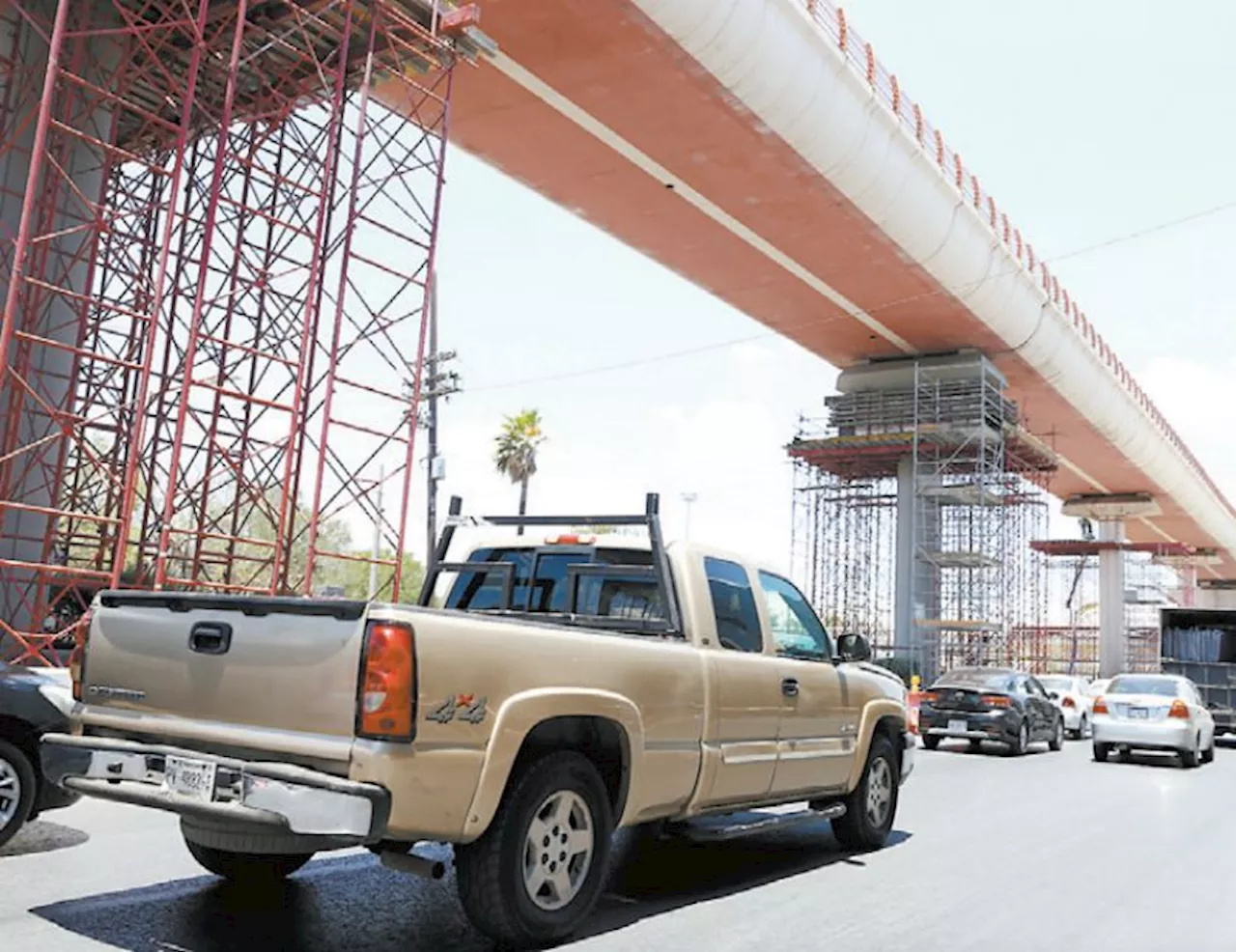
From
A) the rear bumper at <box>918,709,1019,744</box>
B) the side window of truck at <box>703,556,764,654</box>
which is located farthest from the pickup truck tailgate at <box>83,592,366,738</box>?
the rear bumper at <box>918,709,1019,744</box>

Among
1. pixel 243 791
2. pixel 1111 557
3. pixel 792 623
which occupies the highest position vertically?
pixel 1111 557

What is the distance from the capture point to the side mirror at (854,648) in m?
7.88

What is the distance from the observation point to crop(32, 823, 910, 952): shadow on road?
525 cm

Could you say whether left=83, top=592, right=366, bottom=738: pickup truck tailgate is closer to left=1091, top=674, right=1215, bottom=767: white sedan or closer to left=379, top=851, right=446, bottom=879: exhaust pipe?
left=379, top=851, right=446, bottom=879: exhaust pipe

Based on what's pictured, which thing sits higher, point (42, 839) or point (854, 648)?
point (854, 648)

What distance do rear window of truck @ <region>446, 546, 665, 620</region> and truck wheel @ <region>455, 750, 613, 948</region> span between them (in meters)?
1.31

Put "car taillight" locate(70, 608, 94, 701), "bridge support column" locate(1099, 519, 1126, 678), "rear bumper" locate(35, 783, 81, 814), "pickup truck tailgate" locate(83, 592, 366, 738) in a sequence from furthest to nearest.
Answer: "bridge support column" locate(1099, 519, 1126, 678), "rear bumper" locate(35, 783, 81, 814), "car taillight" locate(70, 608, 94, 701), "pickup truck tailgate" locate(83, 592, 366, 738)

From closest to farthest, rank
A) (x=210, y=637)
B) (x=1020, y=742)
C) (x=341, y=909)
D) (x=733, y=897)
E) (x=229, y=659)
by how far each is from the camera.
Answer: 1. (x=229, y=659)
2. (x=210, y=637)
3. (x=341, y=909)
4. (x=733, y=897)
5. (x=1020, y=742)

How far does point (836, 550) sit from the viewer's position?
143ft

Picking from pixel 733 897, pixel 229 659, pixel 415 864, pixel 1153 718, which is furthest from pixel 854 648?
pixel 1153 718

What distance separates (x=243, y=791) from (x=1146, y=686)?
58.7ft

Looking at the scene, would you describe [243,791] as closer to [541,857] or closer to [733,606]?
[541,857]

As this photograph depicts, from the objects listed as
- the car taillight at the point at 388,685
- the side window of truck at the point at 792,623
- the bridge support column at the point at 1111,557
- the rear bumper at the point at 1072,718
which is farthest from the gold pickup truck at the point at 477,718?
the bridge support column at the point at 1111,557

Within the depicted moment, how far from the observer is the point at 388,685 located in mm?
4625
